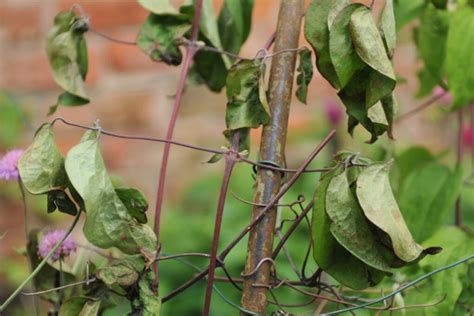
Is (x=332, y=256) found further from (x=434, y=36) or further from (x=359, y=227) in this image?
(x=434, y=36)

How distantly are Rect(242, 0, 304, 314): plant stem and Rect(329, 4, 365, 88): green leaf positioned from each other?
9 centimetres

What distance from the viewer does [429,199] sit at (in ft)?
3.33

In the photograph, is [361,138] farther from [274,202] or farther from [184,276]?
[274,202]

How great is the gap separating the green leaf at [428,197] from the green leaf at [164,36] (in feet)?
1.15

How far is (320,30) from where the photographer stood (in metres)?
0.71

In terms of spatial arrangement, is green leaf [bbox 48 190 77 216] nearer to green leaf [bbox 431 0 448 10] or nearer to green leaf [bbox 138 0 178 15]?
green leaf [bbox 138 0 178 15]

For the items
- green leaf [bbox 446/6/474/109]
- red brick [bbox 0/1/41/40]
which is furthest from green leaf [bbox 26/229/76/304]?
red brick [bbox 0/1/41/40]

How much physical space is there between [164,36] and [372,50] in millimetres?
322

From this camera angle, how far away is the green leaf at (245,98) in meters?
0.74

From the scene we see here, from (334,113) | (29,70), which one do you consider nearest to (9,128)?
(29,70)

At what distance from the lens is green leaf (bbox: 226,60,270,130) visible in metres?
0.74

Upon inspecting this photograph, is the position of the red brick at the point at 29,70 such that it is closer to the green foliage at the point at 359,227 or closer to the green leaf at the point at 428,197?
the green leaf at the point at 428,197

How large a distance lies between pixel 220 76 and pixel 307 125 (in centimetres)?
166

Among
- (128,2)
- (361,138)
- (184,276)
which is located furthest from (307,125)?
(184,276)
